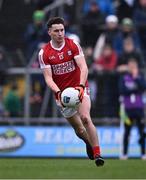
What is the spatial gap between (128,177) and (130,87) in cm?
676

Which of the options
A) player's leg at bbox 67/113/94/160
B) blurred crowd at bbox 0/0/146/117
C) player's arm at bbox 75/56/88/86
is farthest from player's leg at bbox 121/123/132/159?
player's arm at bbox 75/56/88/86

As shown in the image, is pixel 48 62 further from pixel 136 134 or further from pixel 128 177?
pixel 136 134

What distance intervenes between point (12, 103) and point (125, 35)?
12.7ft

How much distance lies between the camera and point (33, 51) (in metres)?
23.0

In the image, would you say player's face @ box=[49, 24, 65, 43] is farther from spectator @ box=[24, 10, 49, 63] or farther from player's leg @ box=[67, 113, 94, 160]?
spectator @ box=[24, 10, 49, 63]

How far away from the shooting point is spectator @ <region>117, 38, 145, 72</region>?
21469mm

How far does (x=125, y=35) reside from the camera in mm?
22781

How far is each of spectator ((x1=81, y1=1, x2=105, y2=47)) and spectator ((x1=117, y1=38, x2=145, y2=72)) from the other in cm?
169

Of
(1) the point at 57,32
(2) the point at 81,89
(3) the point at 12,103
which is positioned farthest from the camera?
(3) the point at 12,103

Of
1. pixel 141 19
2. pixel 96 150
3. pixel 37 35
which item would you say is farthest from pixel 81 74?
pixel 141 19

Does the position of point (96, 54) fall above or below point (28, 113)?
above

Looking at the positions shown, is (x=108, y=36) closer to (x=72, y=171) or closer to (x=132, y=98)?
(x=132, y=98)

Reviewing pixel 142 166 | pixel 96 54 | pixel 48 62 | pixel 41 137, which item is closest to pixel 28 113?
pixel 41 137

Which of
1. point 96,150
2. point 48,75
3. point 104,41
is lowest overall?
point 104,41
